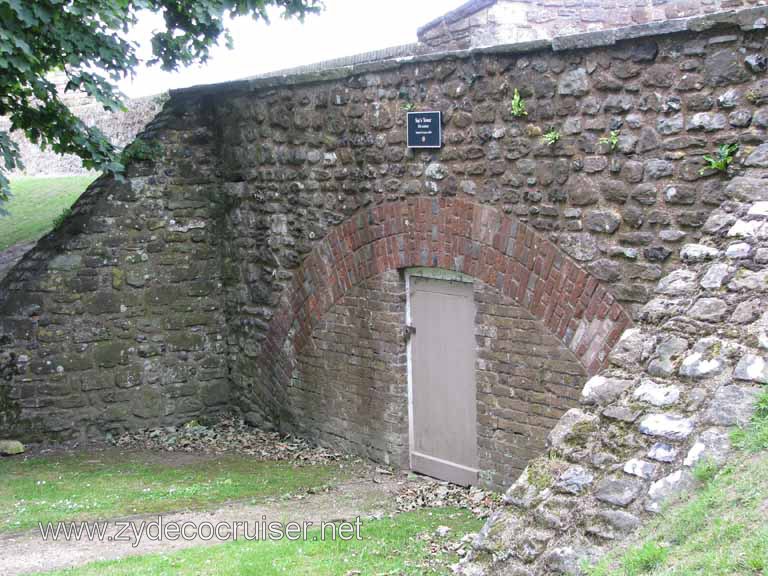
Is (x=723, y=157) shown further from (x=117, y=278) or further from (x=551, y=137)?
(x=117, y=278)

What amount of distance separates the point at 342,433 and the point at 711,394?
5.95 m

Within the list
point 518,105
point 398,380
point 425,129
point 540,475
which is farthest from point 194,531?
point 518,105

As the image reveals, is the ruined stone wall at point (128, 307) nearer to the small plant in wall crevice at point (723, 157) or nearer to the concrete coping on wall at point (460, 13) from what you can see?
the concrete coping on wall at point (460, 13)

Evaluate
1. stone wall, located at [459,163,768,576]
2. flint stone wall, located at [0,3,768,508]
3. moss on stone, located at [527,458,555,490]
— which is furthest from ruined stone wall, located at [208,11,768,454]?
moss on stone, located at [527,458,555,490]

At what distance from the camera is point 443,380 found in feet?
29.2

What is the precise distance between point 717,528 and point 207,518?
16.8 feet

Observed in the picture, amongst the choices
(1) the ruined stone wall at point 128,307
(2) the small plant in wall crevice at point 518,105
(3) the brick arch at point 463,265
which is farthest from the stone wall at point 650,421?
(1) the ruined stone wall at point 128,307

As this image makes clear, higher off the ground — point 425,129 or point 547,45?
point 547,45

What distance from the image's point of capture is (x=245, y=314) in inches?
446

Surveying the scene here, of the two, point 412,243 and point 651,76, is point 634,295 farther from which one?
point 412,243

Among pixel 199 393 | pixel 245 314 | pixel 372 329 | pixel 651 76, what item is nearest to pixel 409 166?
pixel 372 329

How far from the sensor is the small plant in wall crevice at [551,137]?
24.0 feet

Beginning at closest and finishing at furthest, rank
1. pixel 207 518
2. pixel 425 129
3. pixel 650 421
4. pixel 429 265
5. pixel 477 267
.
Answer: pixel 650 421, pixel 207 518, pixel 477 267, pixel 425 129, pixel 429 265

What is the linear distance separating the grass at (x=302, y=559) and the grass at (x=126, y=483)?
5.25 feet
